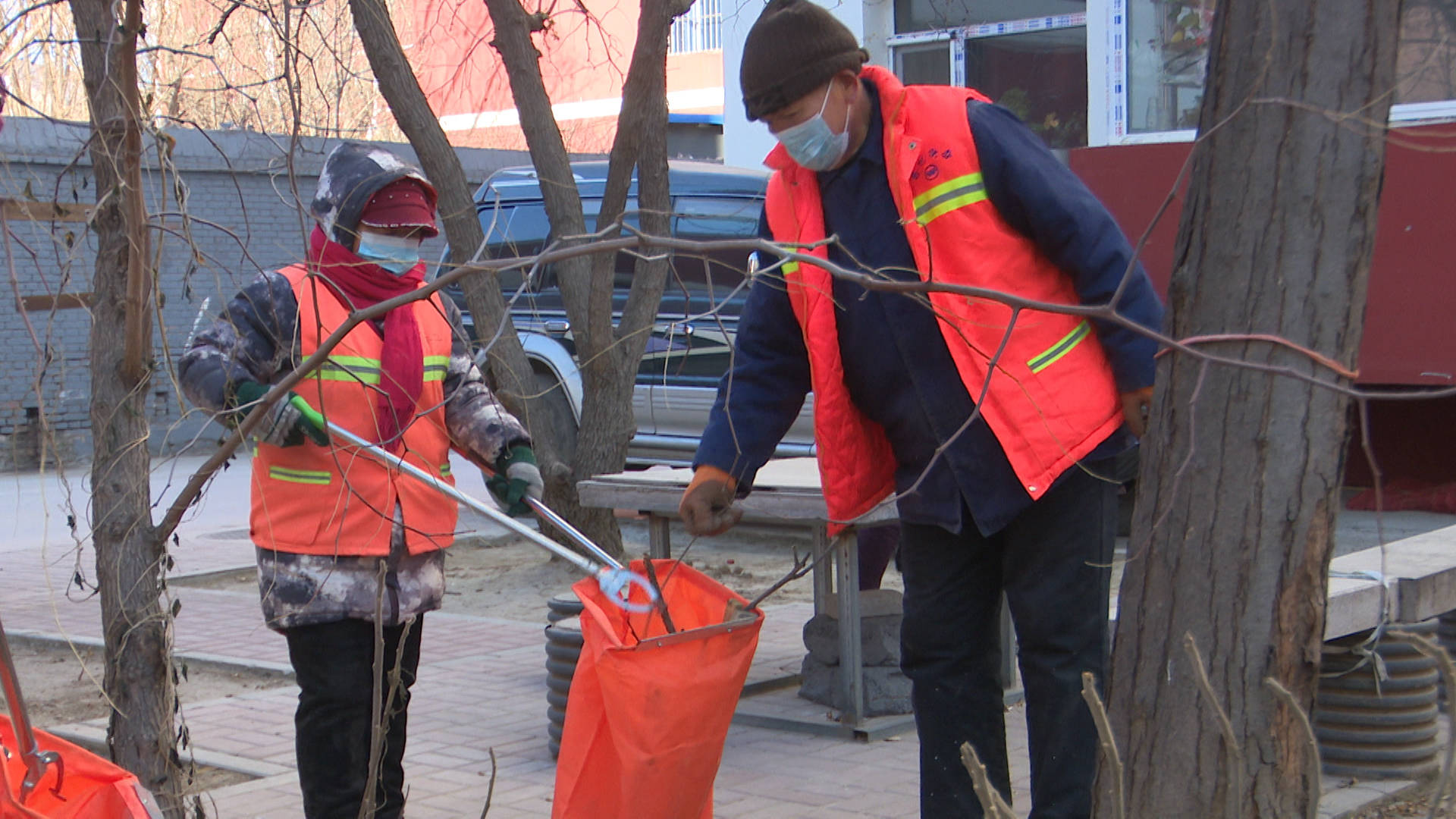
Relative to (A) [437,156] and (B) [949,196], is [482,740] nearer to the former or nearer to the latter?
(B) [949,196]

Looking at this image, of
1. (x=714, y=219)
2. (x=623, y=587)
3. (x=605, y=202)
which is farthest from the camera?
(x=714, y=219)

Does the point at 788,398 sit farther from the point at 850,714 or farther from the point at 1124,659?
the point at 850,714

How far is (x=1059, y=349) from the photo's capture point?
2.79 metres

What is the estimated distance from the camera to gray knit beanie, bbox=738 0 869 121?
2820mm

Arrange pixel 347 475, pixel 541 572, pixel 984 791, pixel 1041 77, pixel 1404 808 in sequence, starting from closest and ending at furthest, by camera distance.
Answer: pixel 984 791 < pixel 347 475 < pixel 1404 808 < pixel 541 572 < pixel 1041 77

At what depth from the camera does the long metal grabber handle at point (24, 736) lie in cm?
214

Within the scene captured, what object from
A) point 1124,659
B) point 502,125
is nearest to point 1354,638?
point 1124,659

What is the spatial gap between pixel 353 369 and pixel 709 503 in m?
0.82

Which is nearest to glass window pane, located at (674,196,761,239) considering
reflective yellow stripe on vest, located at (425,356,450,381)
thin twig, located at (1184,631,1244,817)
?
reflective yellow stripe on vest, located at (425,356,450,381)

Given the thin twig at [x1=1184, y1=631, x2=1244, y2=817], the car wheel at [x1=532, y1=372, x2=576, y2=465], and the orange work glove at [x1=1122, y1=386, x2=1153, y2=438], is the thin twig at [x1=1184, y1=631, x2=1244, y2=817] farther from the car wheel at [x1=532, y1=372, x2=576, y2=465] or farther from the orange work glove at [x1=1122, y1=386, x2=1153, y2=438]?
the car wheel at [x1=532, y1=372, x2=576, y2=465]

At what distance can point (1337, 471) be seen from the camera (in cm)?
192

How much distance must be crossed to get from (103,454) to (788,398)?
1438mm

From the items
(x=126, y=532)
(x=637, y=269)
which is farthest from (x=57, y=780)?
(x=637, y=269)

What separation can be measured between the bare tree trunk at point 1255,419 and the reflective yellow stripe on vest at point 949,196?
839mm
